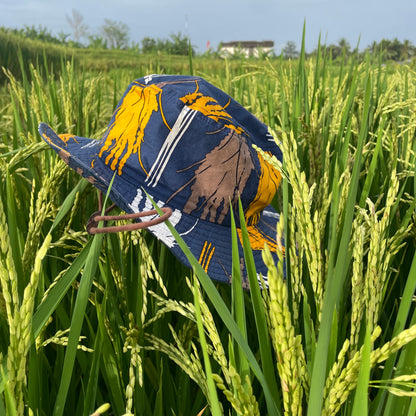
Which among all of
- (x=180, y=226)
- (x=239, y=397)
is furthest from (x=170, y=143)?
(x=239, y=397)

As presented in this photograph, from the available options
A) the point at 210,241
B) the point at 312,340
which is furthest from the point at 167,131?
A: the point at 312,340

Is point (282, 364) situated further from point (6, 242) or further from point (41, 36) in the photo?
point (41, 36)

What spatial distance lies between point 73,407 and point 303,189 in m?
0.58

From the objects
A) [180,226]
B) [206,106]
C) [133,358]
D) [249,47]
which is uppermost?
[249,47]

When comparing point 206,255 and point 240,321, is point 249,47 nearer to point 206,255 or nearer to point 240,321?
point 206,255

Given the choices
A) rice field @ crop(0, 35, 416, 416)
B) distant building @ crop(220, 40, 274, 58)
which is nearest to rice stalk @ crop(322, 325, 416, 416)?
rice field @ crop(0, 35, 416, 416)

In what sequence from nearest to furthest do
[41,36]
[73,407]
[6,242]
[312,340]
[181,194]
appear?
[6,242] < [312,340] < [73,407] < [181,194] < [41,36]

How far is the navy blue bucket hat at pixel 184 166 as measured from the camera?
0.80 meters

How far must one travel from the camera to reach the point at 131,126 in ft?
2.82

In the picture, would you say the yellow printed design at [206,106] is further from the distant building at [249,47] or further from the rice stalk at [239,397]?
the distant building at [249,47]

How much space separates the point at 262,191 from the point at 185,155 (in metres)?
0.19

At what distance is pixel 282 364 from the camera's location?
15.2 inches

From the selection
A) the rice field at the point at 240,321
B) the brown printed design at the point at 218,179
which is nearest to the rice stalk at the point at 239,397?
the rice field at the point at 240,321

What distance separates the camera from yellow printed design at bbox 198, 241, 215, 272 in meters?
0.76
